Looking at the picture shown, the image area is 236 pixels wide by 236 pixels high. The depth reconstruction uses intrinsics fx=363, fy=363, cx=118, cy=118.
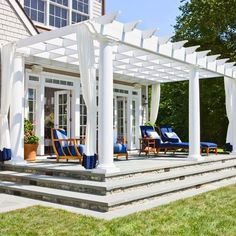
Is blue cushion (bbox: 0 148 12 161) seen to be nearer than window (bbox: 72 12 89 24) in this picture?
Yes

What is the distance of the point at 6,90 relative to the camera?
849cm

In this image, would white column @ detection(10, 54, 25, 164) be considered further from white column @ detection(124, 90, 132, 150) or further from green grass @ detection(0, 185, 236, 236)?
white column @ detection(124, 90, 132, 150)

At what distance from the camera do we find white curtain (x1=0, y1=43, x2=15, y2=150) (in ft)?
27.9

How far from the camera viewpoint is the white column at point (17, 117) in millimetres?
8594

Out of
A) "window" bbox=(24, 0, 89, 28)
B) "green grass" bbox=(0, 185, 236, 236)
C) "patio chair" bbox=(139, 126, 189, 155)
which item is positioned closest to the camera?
"green grass" bbox=(0, 185, 236, 236)

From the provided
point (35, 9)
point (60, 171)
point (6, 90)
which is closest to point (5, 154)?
point (6, 90)

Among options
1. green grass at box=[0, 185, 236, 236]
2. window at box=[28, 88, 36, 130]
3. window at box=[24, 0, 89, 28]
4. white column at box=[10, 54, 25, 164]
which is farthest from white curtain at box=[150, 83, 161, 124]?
green grass at box=[0, 185, 236, 236]

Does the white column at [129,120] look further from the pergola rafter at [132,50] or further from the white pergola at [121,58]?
the pergola rafter at [132,50]

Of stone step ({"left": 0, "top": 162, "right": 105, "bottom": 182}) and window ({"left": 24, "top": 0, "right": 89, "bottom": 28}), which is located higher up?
window ({"left": 24, "top": 0, "right": 89, "bottom": 28})

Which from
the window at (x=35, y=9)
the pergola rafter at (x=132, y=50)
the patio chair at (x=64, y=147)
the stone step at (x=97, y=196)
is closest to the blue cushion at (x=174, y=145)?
the pergola rafter at (x=132, y=50)

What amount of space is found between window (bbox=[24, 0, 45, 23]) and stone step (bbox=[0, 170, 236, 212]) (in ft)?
18.9

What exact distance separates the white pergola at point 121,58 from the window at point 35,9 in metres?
1.90

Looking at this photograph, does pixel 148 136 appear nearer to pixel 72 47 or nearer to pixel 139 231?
pixel 72 47

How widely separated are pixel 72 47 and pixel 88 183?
160 inches
